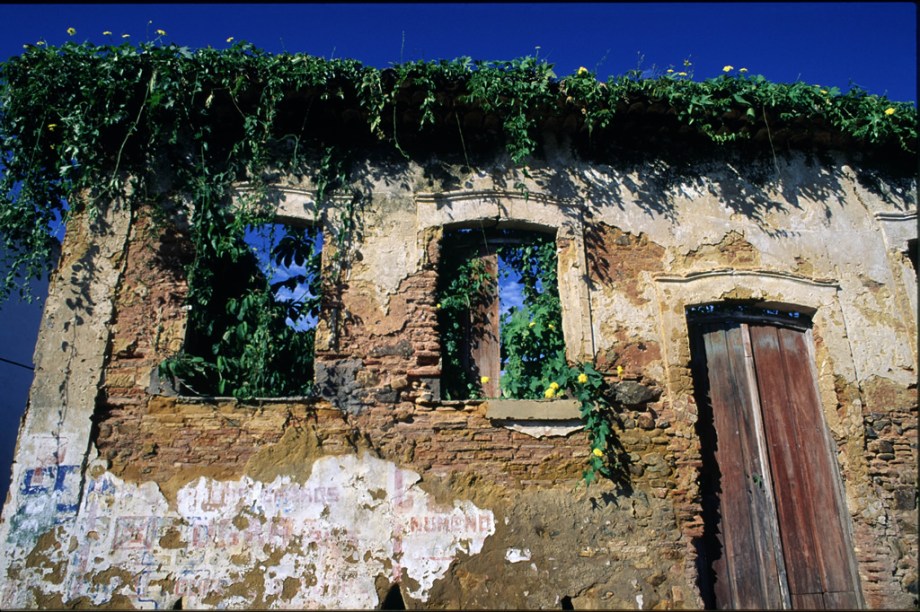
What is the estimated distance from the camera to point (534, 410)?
519cm

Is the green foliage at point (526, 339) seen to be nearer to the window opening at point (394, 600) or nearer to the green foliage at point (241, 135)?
the green foliage at point (241, 135)

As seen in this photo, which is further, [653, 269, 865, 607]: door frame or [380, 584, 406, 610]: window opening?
[653, 269, 865, 607]: door frame

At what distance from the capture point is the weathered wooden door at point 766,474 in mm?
5328

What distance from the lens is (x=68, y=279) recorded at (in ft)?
17.1

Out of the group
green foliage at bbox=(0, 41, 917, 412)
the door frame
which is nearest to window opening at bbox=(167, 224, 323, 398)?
green foliage at bbox=(0, 41, 917, 412)

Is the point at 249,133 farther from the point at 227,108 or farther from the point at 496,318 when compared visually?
the point at 496,318

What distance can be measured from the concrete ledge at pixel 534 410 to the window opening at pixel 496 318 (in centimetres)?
24

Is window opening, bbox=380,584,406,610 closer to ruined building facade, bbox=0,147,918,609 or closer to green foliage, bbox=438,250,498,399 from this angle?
ruined building facade, bbox=0,147,918,609

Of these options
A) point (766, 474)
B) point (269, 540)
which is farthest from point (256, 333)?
point (766, 474)

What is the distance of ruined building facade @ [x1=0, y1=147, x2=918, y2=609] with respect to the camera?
4.71 meters

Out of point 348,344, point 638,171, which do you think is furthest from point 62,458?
point 638,171

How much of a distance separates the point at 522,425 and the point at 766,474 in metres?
2.26

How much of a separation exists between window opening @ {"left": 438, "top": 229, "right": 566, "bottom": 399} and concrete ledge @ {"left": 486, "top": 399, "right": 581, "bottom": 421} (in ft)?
0.80

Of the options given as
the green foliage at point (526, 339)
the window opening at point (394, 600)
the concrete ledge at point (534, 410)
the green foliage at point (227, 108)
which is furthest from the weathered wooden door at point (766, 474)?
the window opening at point (394, 600)
